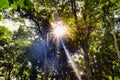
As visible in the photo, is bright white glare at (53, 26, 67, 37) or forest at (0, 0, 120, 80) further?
bright white glare at (53, 26, 67, 37)

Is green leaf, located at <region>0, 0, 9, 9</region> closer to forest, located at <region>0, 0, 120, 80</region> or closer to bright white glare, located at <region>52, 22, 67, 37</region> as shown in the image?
forest, located at <region>0, 0, 120, 80</region>

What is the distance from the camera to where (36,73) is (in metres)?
35.4

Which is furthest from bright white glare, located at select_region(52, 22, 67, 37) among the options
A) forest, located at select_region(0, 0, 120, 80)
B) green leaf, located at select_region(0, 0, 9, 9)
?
green leaf, located at select_region(0, 0, 9, 9)

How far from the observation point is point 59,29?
27938 mm

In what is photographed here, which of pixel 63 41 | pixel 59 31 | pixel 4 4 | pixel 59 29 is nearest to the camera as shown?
pixel 4 4

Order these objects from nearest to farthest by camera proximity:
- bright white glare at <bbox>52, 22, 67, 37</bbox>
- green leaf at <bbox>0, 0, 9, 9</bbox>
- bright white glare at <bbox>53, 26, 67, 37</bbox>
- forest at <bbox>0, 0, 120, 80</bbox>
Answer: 1. green leaf at <bbox>0, 0, 9, 9</bbox>
2. forest at <bbox>0, 0, 120, 80</bbox>
3. bright white glare at <bbox>52, 22, 67, 37</bbox>
4. bright white glare at <bbox>53, 26, 67, 37</bbox>

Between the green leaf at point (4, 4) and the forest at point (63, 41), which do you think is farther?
the forest at point (63, 41)

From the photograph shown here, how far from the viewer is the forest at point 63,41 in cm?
2459

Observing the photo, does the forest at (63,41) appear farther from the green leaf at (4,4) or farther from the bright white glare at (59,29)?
the green leaf at (4,4)

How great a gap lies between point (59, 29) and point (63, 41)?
403 centimetres

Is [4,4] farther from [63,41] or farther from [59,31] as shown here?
[63,41]

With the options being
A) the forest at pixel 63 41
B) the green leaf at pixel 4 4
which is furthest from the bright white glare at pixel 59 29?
the green leaf at pixel 4 4

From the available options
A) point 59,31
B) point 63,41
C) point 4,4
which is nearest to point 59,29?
point 59,31

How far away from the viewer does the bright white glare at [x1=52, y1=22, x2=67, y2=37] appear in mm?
26900
